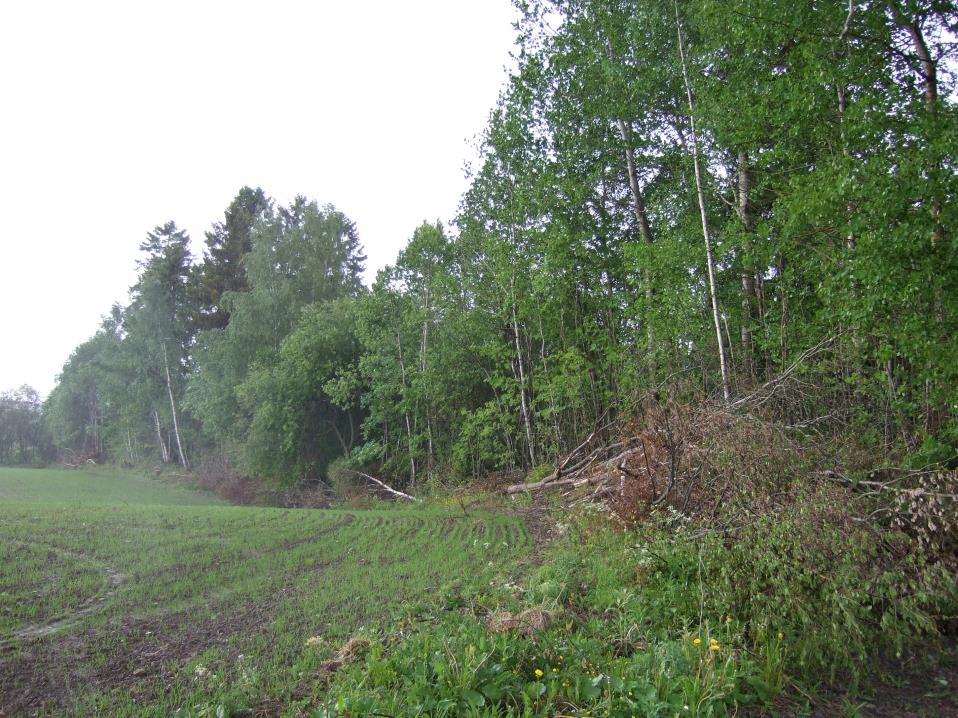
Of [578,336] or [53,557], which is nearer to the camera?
[53,557]

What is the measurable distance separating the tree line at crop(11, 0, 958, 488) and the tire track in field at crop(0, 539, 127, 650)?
763cm

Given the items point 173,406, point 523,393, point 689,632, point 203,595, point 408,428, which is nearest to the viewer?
point 689,632

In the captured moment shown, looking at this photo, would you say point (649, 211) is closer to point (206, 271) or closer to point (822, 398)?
point (822, 398)

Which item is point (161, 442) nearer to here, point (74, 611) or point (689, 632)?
point (74, 611)

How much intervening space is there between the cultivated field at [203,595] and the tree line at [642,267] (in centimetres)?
452

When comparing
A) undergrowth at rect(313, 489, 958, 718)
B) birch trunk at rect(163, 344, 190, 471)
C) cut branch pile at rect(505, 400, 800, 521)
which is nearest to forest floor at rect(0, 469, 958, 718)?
undergrowth at rect(313, 489, 958, 718)

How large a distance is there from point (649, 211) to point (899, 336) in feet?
22.7

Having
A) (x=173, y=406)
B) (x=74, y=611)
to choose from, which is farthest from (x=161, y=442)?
(x=74, y=611)

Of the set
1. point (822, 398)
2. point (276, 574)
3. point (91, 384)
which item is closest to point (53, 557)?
point (276, 574)

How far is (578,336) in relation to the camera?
47.5ft

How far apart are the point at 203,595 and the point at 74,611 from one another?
119 cm

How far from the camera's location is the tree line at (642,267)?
679 cm

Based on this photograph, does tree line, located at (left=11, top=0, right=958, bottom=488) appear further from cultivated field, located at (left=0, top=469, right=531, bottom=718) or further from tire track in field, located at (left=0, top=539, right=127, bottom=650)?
tire track in field, located at (left=0, top=539, right=127, bottom=650)

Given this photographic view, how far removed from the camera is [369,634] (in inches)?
184
